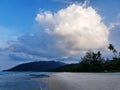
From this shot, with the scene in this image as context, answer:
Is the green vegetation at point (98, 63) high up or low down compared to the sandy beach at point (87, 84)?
up

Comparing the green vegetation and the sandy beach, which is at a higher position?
the green vegetation

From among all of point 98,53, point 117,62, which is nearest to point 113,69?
point 117,62

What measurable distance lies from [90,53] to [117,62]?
A: 21245 millimetres

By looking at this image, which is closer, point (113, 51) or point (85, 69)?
point (113, 51)

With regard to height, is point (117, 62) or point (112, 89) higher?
point (117, 62)

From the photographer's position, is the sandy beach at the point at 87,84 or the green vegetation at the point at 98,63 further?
the green vegetation at the point at 98,63

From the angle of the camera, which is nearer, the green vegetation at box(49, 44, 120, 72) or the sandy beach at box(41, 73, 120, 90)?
the sandy beach at box(41, 73, 120, 90)

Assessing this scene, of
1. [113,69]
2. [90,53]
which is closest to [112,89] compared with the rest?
[113,69]

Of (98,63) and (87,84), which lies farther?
(98,63)

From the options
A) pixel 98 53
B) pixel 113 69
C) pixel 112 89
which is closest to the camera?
pixel 112 89

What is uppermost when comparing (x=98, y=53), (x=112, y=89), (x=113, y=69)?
(x=98, y=53)

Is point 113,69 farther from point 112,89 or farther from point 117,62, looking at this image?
point 112,89

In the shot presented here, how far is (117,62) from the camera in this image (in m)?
173

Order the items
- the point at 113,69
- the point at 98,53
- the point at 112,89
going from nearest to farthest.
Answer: the point at 112,89
the point at 113,69
the point at 98,53
